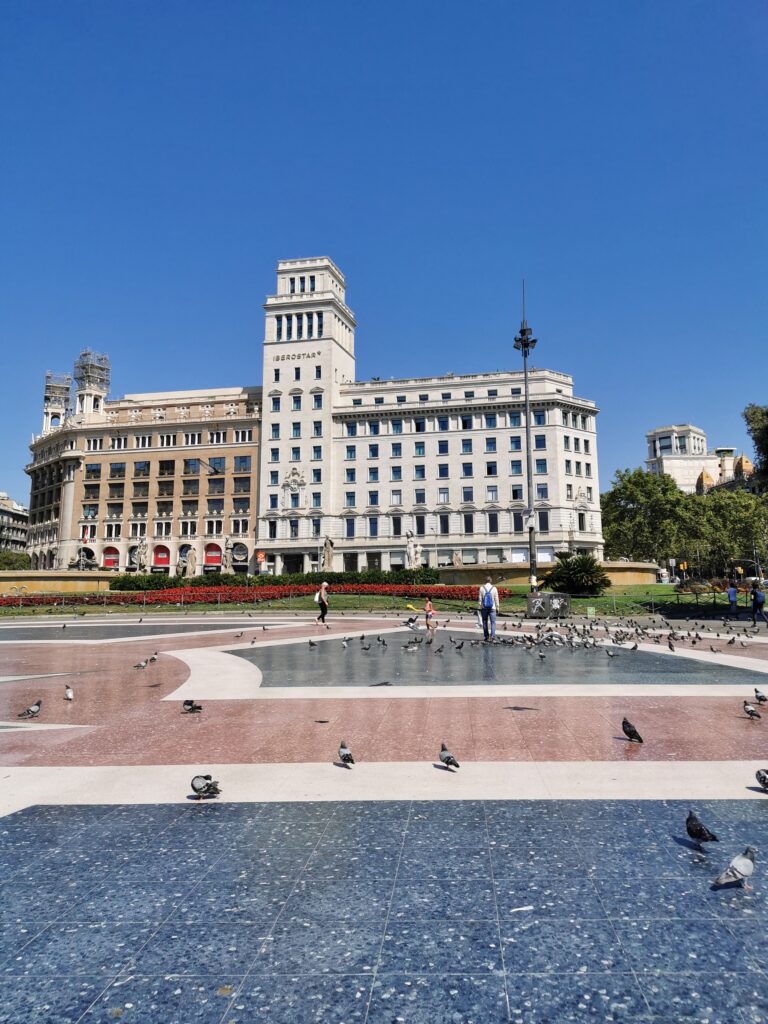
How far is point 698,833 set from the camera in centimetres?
451

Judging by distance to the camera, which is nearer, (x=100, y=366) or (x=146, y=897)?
(x=146, y=897)

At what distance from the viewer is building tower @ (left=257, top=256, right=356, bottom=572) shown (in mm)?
75438

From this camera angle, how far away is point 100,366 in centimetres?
10588

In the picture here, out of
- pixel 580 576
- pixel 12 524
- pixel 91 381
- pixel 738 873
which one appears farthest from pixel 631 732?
pixel 12 524

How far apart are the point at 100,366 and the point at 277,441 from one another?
1876 inches

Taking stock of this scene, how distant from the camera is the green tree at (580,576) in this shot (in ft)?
128

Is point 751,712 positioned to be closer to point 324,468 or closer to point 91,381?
point 324,468

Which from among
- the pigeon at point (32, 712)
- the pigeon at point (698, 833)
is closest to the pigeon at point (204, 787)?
the pigeon at point (698, 833)

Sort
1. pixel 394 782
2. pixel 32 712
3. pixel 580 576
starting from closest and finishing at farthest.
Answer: pixel 394 782 → pixel 32 712 → pixel 580 576

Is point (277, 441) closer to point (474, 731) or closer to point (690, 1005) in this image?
point (474, 731)

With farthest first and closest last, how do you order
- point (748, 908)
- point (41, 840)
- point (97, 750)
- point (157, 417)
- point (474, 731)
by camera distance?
point (157, 417) < point (474, 731) < point (97, 750) < point (41, 840) < point (748, 908)

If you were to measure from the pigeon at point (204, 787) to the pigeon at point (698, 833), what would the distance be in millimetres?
3911

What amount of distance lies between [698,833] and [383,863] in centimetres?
229

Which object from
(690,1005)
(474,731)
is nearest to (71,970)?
(690,1005)
